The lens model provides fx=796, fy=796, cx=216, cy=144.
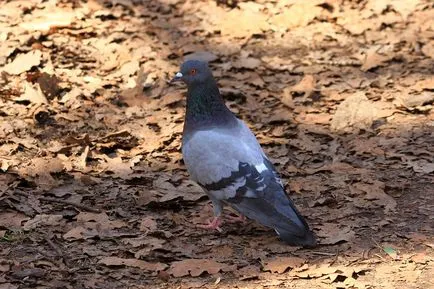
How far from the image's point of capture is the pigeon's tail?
5.24 m

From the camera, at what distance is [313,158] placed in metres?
6.79

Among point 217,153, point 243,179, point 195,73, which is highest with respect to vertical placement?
point 195,73

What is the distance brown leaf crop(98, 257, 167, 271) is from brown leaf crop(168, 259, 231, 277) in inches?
3.6

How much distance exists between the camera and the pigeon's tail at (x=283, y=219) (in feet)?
17.2

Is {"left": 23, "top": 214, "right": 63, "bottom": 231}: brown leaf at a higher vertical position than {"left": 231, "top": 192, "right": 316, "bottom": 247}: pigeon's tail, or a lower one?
lower

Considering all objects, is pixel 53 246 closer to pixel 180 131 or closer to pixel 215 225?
pixel 215 225

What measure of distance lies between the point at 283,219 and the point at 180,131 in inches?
85.4

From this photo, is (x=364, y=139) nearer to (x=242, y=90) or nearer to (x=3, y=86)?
(x=242, y=90)

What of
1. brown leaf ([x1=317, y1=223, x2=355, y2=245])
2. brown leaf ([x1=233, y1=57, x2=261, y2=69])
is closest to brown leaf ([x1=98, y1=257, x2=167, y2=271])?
brown leaf ([x1=317, y1=223, x2=355, y2=245])

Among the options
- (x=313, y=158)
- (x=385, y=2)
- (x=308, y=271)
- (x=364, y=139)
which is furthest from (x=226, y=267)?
(x=385, y=2)

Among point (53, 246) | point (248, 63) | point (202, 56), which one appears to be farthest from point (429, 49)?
point (53, 246)

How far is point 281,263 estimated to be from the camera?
5133 mm

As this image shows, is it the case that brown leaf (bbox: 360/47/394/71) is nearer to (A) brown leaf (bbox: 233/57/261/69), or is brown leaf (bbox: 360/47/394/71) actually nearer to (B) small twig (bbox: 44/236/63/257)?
(A) brown leaf (bbox: 233/57/261/69)

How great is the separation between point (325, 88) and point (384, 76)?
681 mm
